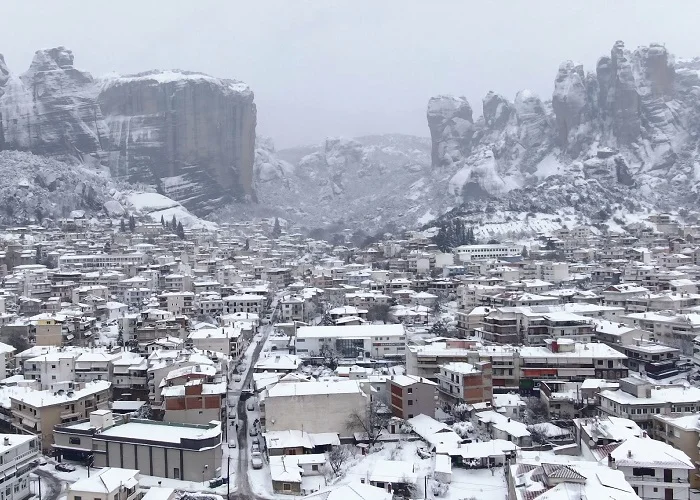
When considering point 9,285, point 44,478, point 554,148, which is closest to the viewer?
point 44,478

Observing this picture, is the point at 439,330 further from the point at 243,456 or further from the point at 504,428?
the point at 243,456

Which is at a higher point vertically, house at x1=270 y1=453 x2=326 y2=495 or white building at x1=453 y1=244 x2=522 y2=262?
white building at x1=453 y1=244 x2=522 y2=262

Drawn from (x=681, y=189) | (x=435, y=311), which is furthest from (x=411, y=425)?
(x=681, y=189)

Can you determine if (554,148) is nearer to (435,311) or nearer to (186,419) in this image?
(435,311)

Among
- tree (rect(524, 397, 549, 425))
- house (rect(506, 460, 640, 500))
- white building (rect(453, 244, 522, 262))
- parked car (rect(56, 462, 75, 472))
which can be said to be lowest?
parked car (rect(56, 462, 75, 472))

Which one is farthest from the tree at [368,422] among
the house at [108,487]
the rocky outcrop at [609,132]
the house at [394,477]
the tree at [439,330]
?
the rocky outcrop at [609,132]

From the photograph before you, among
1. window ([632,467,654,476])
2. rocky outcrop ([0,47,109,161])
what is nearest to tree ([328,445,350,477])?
window ([632,467,654,476])

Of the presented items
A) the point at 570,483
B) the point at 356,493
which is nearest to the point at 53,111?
the point at 356,493

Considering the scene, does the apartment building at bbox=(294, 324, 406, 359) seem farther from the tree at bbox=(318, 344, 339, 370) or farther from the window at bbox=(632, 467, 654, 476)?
the window at bbox=(632, 467, 654, 476)
